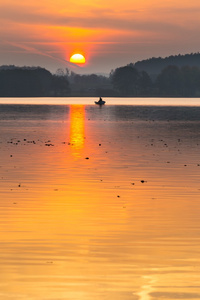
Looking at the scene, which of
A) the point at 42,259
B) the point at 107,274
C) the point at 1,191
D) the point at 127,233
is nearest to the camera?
the point at 107,274

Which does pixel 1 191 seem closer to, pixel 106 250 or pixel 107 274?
pixel 106 250

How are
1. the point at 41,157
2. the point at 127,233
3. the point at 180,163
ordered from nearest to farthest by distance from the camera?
the point at 127,233, the point at 180,163, the point at 41,157

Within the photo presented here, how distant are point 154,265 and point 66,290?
266cm

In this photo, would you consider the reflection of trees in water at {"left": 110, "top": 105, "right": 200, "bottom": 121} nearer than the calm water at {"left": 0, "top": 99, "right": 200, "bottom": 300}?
No

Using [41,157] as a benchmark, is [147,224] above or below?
below

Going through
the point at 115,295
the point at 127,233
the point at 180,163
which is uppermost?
the point at 180,163

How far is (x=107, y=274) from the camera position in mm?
15516

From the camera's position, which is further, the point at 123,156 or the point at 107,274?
the point at 123,156

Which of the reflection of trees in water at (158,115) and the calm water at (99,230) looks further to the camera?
the reflection of trees in water at (158,115)

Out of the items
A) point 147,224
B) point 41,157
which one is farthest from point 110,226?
point 41,157

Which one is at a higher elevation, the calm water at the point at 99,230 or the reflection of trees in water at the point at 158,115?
the reflection of trees in water at the point at 158,115

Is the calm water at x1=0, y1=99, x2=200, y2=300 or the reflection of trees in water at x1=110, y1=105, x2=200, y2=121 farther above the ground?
the reflection of trees in water at x1=110, y1=105, x2=200, y2=121

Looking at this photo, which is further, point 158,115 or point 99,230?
point 158,115

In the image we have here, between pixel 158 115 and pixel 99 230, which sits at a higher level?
pixel 158 115
